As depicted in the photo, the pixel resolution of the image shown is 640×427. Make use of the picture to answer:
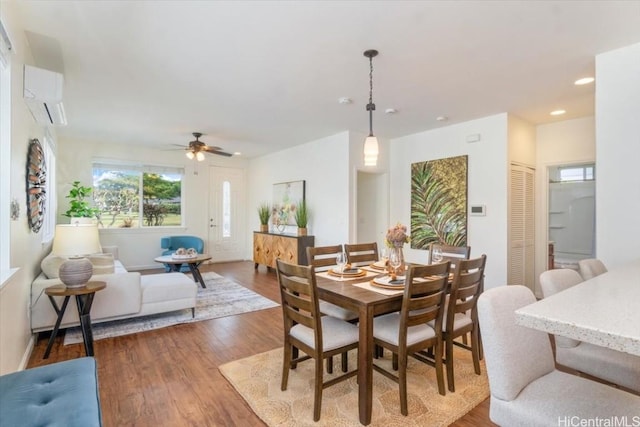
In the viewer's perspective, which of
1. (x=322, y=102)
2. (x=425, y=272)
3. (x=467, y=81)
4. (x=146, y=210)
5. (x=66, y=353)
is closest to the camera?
(x=425, y=272)

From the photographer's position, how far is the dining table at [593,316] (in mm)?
776

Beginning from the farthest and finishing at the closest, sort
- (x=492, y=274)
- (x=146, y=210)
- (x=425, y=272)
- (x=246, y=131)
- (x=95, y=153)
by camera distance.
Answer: (x=146, y=210) < (x=95, y=153) < (x=246, y=131) < (x=492, y=274) < (x=425, y=272)

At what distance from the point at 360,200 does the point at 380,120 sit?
2.10 metres

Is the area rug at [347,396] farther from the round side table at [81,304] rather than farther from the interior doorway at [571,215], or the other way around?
the interior doorway at [571,215]

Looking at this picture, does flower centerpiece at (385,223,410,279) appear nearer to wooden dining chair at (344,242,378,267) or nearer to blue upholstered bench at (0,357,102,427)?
wooden dining chair at (344,242,378,267)

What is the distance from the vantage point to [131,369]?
2.63 m

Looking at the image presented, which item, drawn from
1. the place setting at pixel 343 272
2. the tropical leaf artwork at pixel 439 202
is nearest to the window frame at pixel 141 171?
the tropical leaf artwork at pixel 439 202

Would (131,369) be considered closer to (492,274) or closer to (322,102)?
(322,102)

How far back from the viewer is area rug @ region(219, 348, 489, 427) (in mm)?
1984

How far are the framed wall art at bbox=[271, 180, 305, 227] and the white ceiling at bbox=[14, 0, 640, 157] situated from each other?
2.15 m

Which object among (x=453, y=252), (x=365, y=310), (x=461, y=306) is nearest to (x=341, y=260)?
(x=365, y=310)

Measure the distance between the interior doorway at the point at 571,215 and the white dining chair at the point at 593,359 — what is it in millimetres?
4344

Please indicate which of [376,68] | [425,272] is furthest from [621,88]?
[425,272]

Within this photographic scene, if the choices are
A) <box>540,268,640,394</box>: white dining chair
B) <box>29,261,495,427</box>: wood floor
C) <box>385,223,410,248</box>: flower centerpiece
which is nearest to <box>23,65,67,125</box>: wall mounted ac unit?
<box>29,261,495,427</box>: wood floor
